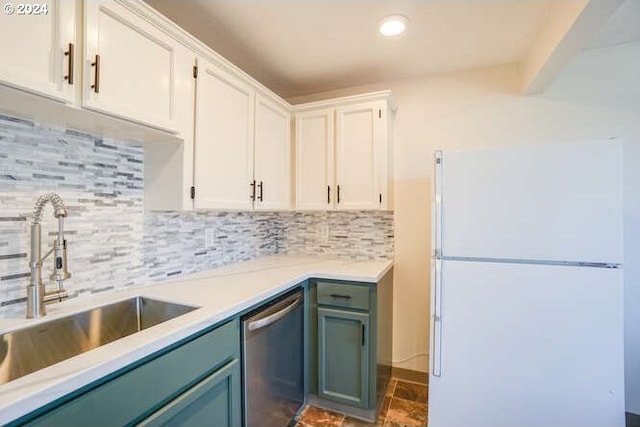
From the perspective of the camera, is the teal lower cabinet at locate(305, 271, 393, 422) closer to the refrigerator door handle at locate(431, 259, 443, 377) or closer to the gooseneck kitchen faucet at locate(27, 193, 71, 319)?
the refrigerator door handle at locate(431, 259, 443, 377)

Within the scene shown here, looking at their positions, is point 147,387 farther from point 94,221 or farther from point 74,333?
point 94,221

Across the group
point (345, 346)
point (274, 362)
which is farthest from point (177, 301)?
point (345, 346)

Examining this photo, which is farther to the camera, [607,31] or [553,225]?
[607,31]

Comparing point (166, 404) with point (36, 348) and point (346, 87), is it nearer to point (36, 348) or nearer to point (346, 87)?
point (36, 348)

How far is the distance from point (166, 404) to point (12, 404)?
0.42 meters

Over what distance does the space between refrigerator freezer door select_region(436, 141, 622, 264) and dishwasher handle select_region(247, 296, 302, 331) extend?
0.87 m

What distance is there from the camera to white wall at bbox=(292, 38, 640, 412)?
1783mm

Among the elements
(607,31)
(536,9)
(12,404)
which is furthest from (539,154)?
(12,404)

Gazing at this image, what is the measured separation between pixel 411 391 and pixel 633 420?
1.24 metres

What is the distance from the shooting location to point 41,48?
0.89 meters

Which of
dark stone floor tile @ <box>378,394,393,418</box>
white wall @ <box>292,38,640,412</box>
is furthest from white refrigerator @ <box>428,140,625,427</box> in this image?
white wall @ <box>292,38,640,412</box>

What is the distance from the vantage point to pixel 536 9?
1474 mm

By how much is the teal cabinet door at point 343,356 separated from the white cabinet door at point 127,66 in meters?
1.37

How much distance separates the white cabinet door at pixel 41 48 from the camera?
2.69 ft
